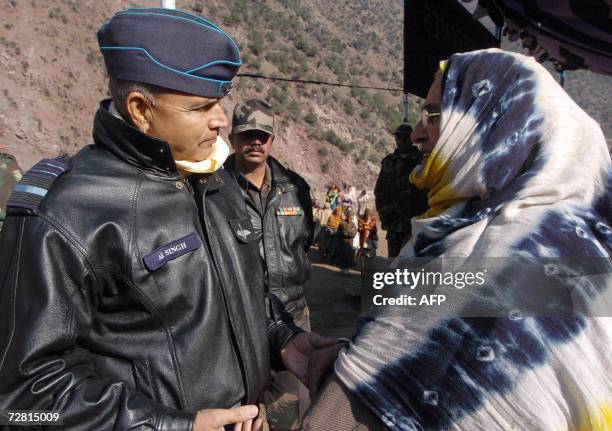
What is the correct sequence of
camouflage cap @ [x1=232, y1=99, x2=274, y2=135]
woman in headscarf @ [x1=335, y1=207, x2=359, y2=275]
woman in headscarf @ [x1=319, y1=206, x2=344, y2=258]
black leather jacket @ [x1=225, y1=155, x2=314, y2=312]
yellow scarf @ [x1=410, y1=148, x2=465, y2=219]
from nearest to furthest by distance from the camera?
1. yellow scarf @ [x1=410, y1=148, x2=465, y2=219]
2. black leather jacket @ [x1=225, y1=155, x2=314, y2=312]
3. camouflage cap @ [x1=232, y1=99, x2=274, y2=135]
4. woman in headscarf @ [x1=335, y1=207, x2=359, y2=275]
5. woman in headscarf @ [x1=319, y1=206, x2=344, y2=258]

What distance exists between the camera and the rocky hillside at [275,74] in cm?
1970

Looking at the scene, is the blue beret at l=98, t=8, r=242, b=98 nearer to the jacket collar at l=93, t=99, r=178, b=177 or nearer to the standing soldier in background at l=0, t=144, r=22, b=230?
the jacket collar at l=93, t=99, r=178, b=177

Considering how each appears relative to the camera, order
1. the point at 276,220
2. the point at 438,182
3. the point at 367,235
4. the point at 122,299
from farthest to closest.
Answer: the point at 367,235 < the point at 276,220 < the point at 438,182 < the point at 122,299

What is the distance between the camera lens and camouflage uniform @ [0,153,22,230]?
579 cm

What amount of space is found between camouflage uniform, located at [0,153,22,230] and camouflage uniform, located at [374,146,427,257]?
4.65 m

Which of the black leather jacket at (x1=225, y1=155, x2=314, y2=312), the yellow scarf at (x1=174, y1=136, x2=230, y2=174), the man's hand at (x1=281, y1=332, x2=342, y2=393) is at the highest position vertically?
the yellow scarf at (x1=174, y1=136, x2=230, y2=174)

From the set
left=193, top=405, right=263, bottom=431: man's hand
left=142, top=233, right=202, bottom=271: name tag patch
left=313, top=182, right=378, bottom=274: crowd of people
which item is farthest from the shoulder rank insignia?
left=313, top=182, right=378, bottom=274: crowd of people

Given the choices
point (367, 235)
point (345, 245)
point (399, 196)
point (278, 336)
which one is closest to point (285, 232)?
point (278, 336)

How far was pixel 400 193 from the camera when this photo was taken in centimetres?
615

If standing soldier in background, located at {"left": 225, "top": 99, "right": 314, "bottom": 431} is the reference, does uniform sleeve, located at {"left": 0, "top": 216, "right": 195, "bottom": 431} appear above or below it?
above

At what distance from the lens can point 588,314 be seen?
3.85 ft

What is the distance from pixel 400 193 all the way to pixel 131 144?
16.9 feet

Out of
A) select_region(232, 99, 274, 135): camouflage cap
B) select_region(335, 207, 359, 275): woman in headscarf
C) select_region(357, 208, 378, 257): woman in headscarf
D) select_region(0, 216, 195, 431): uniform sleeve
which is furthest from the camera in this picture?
select_region(357, 208, 378, 257): woman in headscarf

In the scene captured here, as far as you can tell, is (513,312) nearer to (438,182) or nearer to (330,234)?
(438,182)
